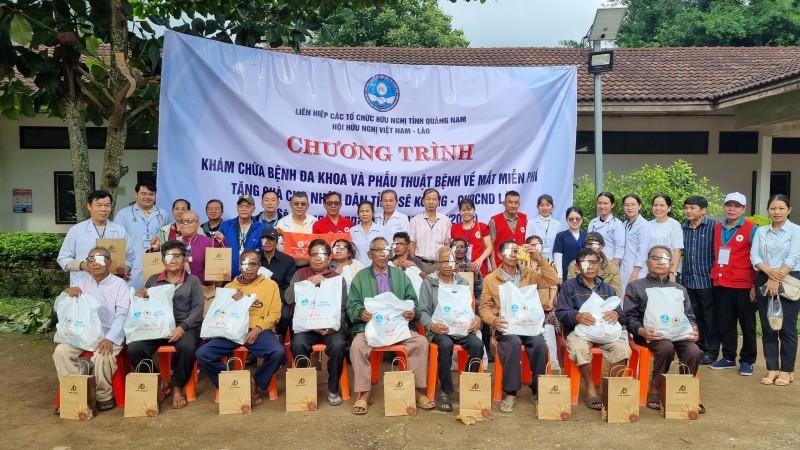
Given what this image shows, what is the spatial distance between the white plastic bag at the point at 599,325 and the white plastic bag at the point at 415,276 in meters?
1.30

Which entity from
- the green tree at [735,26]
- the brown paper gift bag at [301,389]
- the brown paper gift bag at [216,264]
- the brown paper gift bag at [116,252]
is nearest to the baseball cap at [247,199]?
the brown paper gift bag at [216,264]

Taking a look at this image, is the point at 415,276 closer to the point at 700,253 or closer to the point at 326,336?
the point at 326,336

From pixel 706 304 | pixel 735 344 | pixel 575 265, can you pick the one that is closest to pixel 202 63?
pixel 575 265

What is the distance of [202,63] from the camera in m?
5.55

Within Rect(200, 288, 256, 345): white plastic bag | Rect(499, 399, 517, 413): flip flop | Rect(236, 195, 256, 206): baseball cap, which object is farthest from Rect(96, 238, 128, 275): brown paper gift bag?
Rect(499, 399, 517, 413): flip flop

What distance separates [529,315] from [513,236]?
1.39 metres

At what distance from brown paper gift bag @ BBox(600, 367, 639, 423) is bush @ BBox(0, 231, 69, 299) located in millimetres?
7734

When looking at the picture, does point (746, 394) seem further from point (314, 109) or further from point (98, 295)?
point (98, 295)

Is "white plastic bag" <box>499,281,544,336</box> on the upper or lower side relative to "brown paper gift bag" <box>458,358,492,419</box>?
upper

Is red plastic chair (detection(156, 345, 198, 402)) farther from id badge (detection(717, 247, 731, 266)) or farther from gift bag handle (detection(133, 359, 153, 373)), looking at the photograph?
id badge (detection(717, 247, 731, 266))

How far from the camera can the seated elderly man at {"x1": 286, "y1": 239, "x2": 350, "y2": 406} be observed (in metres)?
4.80

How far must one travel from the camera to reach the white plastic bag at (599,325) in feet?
15.6

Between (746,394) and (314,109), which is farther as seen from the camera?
(314,109)

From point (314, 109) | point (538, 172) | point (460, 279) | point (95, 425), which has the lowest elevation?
point (95, 425)
